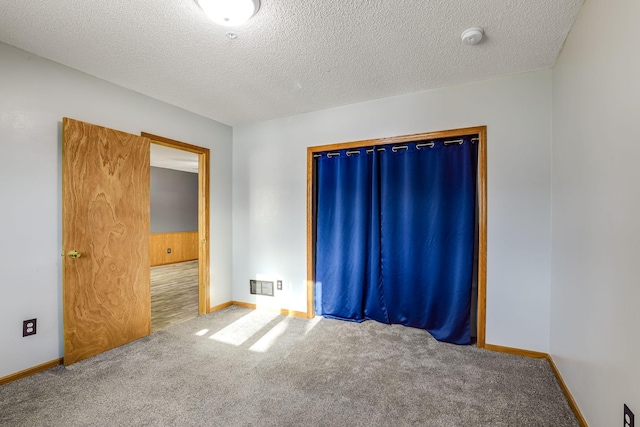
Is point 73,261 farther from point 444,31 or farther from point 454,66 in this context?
point 454,66

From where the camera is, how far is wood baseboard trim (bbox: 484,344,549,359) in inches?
92.4

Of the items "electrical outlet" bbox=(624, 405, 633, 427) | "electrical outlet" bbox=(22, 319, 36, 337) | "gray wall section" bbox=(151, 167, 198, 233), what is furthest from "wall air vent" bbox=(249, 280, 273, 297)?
"gray wall section" bbox=(151, 167, 198, 233)

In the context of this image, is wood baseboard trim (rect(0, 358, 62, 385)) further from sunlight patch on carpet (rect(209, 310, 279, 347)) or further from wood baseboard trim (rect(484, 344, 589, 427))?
wood baseboard trim (rect(484, 344, 589, 427))

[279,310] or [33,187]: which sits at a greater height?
[33,187]

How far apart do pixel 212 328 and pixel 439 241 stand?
97.4 inches

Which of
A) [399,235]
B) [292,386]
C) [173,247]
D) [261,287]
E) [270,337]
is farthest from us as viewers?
[173,247]

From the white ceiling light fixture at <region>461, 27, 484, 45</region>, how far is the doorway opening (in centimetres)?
288

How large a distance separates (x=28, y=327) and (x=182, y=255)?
541cm

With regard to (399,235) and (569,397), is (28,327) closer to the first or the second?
(399,235)

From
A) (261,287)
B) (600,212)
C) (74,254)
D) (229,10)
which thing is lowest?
(261,287)

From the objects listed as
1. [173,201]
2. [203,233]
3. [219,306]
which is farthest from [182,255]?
[203,233]

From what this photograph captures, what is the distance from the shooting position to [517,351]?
7.92 feet

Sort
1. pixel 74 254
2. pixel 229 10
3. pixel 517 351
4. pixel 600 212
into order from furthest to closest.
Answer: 1. pixel 517 351
2. pixel 74 254
3. pixel 229 10
4. pixel 600 212

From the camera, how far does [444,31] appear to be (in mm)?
1855
